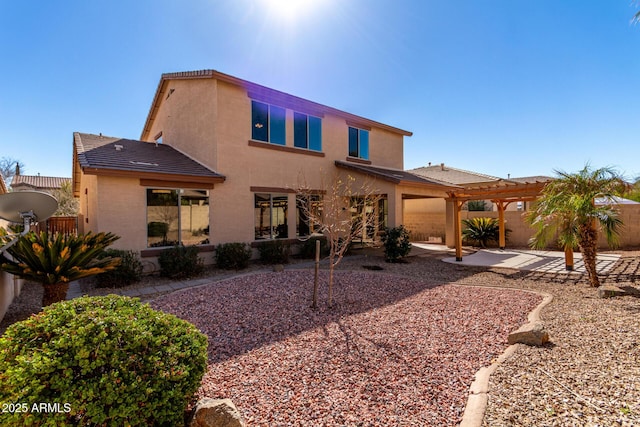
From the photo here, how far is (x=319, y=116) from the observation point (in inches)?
576

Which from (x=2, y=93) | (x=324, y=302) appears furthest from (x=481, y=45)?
(x=2, y=93)

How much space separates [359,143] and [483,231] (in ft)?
30.3

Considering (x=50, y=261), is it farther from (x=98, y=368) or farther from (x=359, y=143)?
(x=359, y=143)

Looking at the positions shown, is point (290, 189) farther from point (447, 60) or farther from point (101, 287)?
point (447, 60)

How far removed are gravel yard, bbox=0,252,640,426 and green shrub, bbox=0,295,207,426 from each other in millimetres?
1048

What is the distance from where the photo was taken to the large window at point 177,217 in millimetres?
10398

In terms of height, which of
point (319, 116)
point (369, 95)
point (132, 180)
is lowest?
point (132, 180)

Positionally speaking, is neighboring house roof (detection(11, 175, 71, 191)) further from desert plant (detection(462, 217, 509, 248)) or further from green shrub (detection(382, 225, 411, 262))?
desert plant (detection(462, 217, 509, 248))

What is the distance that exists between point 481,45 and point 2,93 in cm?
2288

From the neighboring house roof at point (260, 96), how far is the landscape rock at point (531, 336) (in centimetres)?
1172

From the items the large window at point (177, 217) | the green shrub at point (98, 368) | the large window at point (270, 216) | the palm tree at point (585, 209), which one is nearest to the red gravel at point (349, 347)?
the green shrub at point (98, 368)

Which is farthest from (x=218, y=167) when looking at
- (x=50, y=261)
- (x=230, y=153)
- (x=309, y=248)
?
(x=50, y=261)

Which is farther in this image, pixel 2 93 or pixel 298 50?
pixel 2 93

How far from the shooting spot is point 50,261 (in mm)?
5863
